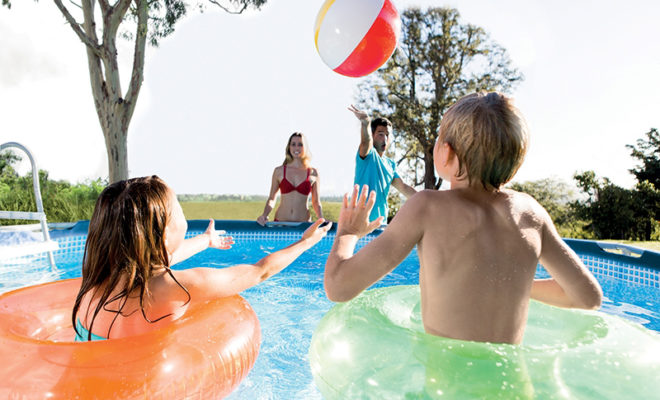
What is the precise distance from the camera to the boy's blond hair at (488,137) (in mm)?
1309

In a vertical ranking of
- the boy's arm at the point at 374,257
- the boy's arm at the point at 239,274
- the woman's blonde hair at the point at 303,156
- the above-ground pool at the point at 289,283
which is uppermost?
the woman's blonde hair at the point at 303,156

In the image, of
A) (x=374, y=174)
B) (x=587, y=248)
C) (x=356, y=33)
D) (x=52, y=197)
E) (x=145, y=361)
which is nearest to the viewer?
(x=145, y=361)

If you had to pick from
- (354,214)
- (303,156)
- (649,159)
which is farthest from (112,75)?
(649,159)

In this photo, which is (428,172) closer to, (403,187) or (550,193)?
(550,193)

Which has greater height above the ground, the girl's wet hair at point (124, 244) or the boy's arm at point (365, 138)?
the boy's arm at point (365, 138)

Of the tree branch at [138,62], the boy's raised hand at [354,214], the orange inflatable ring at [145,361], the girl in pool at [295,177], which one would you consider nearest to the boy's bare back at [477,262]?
the boy's raised hand at [354,214]

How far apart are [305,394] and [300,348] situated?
2.42 feet

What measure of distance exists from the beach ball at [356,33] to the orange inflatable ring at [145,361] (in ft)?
10.1

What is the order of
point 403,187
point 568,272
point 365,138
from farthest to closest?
point 403,187
point 365,138
point 568,272

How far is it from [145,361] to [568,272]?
1.53m

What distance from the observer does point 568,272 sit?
150cm

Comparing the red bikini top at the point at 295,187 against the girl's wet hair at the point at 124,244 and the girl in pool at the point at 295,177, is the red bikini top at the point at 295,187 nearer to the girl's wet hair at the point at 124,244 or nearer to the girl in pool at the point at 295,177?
the girl in pool at the point at 295,177

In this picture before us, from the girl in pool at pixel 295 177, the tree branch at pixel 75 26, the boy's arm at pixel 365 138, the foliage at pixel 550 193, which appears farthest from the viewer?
the foliage at pixel 550 193

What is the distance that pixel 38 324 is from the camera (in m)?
2.31
